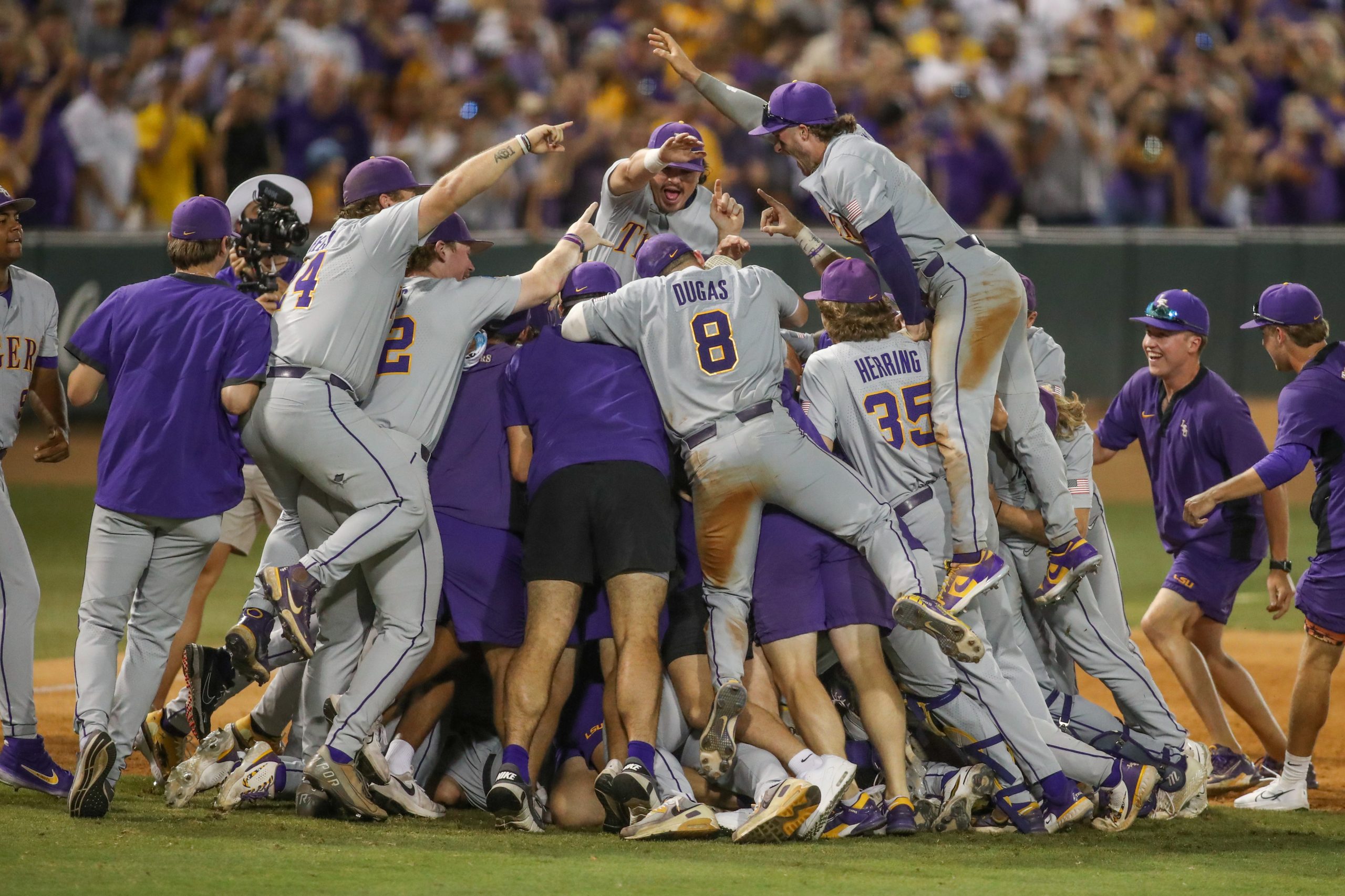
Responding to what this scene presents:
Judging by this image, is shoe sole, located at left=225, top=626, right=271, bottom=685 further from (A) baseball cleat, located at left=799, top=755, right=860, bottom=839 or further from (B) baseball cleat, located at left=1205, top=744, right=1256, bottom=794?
(B) baseball cleat, located at left=1205, top=744, right=1256, bottom=794

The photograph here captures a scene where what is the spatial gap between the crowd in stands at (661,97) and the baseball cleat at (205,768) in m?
8.65

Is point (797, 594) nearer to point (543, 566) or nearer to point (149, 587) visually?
point (543, 566)

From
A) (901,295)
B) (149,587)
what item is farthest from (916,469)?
(149,587)

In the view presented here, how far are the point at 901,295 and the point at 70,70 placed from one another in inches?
474

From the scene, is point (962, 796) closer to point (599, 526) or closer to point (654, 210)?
point (599, 526)

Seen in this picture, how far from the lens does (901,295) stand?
651 centimetres

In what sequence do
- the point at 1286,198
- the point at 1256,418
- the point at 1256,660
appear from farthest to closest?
the point at 1286,198
the point at 1256,418
the point at 1256,660

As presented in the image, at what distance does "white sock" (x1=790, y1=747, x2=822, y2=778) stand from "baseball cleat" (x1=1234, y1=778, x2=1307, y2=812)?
217 centimetres

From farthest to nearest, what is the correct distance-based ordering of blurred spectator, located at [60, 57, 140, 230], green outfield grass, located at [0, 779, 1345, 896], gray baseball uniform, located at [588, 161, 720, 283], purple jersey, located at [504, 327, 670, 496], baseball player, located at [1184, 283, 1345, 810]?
blurred spectator, located at [60, 57, 140, 230] < gray baseball uniform, located at [588, 161, 720, 283] < baseball player, located at [1184, 283, 1345, 810] < purple jersey, located at [504, 327, 670, 496] < green outfield grass, located at [0, 779, 1345, 896]

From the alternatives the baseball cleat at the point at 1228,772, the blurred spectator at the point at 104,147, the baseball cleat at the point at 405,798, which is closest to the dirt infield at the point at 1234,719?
the baseball cleat at the point at 1228,772

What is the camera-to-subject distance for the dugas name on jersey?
664 centimetres

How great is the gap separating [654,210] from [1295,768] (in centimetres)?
406

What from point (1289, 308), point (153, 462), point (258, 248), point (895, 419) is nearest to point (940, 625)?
point (895, 419)

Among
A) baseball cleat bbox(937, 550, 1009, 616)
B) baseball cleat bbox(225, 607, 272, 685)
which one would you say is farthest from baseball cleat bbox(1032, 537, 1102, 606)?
baseball cleat bbox(225, 607, 272, 685)
